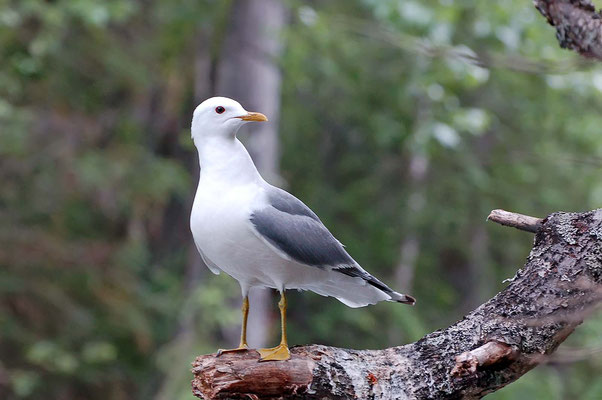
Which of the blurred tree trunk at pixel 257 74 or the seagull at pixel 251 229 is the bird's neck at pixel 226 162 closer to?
the seagull at pixel 251 229

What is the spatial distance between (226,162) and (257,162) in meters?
4.16

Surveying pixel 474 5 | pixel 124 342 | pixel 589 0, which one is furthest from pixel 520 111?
pixel 589 0

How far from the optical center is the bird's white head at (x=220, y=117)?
2.96 m

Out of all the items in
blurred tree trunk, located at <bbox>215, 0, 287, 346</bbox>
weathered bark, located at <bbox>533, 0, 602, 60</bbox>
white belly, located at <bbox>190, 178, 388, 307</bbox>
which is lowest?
white belly, located at <bbox>190, 178, 388, 307</bbox>

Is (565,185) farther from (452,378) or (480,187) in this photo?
(452,378)

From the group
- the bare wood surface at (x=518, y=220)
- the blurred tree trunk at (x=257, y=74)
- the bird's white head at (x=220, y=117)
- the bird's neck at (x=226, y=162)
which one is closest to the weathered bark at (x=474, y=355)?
the bare wood surface at (x=518, y=220)

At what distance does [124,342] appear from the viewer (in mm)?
9281

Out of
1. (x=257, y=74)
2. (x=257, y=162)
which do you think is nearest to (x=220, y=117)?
(x=257, y=162)

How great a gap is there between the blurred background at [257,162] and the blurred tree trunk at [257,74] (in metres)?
0.02

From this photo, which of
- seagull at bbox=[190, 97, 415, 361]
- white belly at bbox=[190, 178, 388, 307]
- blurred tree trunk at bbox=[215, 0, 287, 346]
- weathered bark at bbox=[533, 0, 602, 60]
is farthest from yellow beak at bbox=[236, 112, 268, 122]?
blurred tree trunk at bbox=[215, 0, 287, 346]

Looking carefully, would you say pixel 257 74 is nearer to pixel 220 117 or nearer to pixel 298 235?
pixel 220 117

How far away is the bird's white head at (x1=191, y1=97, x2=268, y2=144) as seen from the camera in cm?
296

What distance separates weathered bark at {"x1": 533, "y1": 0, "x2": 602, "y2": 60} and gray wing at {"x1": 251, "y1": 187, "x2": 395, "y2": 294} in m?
1.09

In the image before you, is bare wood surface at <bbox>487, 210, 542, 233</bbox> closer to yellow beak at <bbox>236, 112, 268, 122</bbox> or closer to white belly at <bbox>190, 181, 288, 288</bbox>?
white belly at <bbox>190, 181, 288, 288</bbox>
